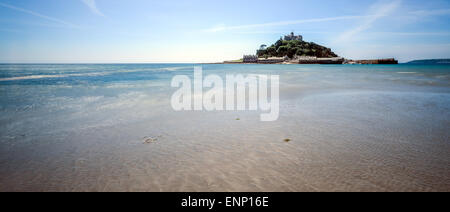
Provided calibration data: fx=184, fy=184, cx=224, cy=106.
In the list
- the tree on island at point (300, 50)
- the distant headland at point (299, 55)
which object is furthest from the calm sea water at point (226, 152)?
the tree on island at point (300, 50)

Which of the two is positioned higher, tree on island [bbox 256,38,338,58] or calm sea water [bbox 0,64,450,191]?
tree on island [bbox 256,38,338,58]

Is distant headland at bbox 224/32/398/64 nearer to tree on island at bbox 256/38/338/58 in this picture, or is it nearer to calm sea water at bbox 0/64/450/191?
tree on island at bbox 256/38/338/58

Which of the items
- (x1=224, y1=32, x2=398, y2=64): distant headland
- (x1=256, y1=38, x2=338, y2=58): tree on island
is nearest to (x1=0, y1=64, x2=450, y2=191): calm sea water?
(x1=224, y1=32, x2=398, y2=64): distant headland

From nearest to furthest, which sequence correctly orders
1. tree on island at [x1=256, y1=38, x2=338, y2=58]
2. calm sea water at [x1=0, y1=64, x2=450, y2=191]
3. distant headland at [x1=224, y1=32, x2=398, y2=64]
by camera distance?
1. calm sea water at [x1=0, y1=64, x2=450, y2=191]
2. distant headland at [x1=224, y1=32, x2=398, y2=64]
3. tree on island at [x1=256, y1=38, x2=338, y2=58]

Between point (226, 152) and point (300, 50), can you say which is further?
point (300, 50)

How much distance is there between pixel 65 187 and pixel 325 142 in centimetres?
538

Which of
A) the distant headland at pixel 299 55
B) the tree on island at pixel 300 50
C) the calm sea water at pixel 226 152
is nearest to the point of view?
the calm sea water at pixel 226 152

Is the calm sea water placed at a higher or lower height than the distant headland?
lower

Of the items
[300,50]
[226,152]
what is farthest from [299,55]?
[226,152]

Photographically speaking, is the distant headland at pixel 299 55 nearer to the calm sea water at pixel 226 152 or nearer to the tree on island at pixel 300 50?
the tree on island at pixel 300 50

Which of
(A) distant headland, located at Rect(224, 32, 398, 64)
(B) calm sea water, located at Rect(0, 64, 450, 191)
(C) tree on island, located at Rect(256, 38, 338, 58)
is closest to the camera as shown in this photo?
(B) calm sea water, located at Rect(0, 64, 450, 191)

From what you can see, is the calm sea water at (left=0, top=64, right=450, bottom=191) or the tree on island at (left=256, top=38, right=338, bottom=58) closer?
the calm sea water at (left=0, top=64, right=450, bottom=191)

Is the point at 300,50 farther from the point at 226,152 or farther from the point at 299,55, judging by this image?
the point at 226,152
